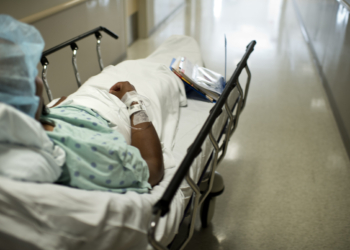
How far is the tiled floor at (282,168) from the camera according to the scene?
173 centimetres

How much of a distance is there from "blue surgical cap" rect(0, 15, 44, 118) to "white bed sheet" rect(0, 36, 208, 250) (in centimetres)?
22

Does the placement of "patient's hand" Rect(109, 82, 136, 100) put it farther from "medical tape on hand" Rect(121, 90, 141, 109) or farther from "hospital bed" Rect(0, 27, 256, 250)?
"hospital bed" Rect(0, 27, 256, 250)

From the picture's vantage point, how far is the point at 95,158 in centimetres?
99

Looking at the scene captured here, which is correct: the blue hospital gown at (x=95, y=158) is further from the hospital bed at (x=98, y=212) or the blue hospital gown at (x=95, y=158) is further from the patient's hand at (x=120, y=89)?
the patient's hand at (x=120, y=89)

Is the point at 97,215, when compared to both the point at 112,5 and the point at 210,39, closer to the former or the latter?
the point at 112,5

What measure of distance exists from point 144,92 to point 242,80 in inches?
84.3

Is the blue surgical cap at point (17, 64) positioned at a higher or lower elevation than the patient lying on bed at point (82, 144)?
higher

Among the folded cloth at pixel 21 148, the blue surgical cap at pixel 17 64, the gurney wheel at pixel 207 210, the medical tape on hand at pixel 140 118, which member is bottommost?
the gurney wheel at pixel 207 210

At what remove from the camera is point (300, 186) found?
6.82ft

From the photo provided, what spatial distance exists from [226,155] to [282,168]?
1.40 ft

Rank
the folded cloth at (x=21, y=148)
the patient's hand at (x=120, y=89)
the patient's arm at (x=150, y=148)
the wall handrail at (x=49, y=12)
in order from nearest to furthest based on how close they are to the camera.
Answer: the folded cloth at (x=21, y=148), the patient's arm at (x=150, y=148), the patient's hand at (x=120, y=89), the wall handrail at (x=49, y=12)

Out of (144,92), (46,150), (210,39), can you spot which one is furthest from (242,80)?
(46,150)

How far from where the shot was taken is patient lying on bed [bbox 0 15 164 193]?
0.82 meters

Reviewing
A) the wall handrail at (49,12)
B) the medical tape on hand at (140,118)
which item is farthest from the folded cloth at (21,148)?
the wall handrail at (49,12)
